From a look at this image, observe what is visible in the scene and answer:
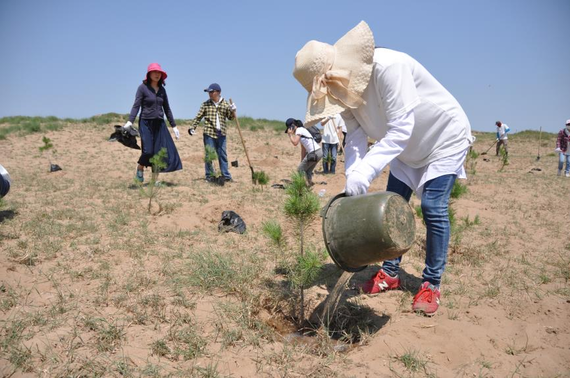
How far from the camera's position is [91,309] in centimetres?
239

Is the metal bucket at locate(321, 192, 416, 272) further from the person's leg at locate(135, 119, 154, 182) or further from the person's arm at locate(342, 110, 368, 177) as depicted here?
the person's leg at locate(135, 119, 154, 182)

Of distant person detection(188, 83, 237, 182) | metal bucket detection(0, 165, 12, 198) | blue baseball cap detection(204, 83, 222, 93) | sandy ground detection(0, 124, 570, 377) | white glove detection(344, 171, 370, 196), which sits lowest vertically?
sandy ground detection(0, 124, 570, 377)

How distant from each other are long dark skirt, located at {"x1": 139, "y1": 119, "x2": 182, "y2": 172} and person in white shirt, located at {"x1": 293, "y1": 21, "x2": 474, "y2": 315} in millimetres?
4135

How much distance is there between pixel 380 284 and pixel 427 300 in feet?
1.39

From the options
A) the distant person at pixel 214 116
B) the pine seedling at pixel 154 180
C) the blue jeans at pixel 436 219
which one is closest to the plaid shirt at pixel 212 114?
the distant person at pixel 214 116

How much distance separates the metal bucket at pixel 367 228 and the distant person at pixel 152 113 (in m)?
4.45

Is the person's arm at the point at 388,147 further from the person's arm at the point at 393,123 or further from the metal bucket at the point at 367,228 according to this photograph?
the metal bucket at the point at 367,228

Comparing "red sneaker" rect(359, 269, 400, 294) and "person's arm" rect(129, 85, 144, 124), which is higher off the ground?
"person's arm" rect(129, 85, 144, 124)

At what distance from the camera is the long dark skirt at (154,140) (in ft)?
19.3

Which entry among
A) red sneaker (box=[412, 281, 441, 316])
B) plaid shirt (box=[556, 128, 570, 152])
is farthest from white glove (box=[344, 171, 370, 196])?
plaid shirt (box=[556, 128, 570, 152])

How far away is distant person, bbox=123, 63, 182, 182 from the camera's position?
5.75 metres

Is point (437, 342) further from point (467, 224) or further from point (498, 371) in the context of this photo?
point (467, 224)

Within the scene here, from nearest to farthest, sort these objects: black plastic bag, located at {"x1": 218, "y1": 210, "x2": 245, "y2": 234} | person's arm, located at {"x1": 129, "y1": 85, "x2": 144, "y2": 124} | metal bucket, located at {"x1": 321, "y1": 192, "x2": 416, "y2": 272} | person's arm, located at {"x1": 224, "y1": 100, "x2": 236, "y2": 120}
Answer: metal bucket, located at {"x1": 321, "y1": 192, "x2": 416, "y2": 272}
black plastic bag, located at {"x1": 218, "y1": 210, "x2": 245, "y2": 234}
person's arm, located at {"x1": 129, "y1": 85, "x2": 144, "y2": 124}
person's arm, located at {"x1": 224, "y1": 100, "x2": 236, "y2": 120}

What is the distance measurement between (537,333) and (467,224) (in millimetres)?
2084
